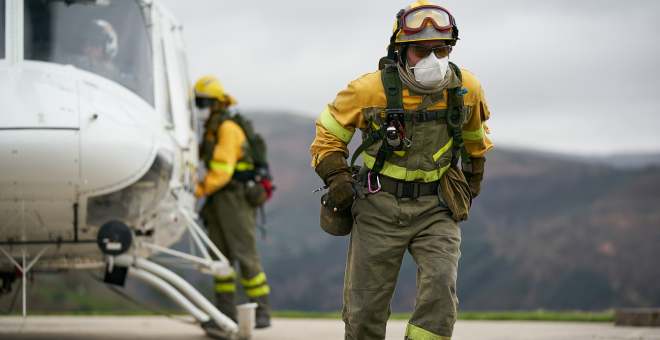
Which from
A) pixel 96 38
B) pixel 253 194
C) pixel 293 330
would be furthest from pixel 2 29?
pixel 293 330

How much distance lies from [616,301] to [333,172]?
4709cm

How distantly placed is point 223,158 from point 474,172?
10.8ft

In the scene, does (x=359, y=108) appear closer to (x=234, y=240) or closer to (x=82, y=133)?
(x=82, y=133)

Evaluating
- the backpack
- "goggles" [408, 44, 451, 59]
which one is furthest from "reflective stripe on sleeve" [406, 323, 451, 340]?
the backpack

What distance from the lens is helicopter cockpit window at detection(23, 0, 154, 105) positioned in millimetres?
5410

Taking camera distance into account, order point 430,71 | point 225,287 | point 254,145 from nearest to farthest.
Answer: point 430,71
point 225,287
point 254,145

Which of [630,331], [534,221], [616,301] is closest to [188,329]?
[630,331]

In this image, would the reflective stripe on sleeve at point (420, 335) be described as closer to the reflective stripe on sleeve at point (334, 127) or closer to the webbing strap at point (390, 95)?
the webbing strap at point (390, 95)

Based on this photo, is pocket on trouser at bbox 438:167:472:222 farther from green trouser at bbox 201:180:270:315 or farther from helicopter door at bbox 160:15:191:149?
green trouser at bbox 201:180:270:315

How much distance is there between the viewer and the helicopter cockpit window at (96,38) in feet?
17.7

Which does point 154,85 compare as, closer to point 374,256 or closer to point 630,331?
point 374,256

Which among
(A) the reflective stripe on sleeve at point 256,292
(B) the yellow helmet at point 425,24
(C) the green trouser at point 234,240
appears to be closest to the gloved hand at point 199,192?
(C) the green trouser at point 234,240

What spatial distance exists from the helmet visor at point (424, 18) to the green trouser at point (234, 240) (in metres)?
3.68

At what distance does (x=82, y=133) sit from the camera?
4.88 metres
